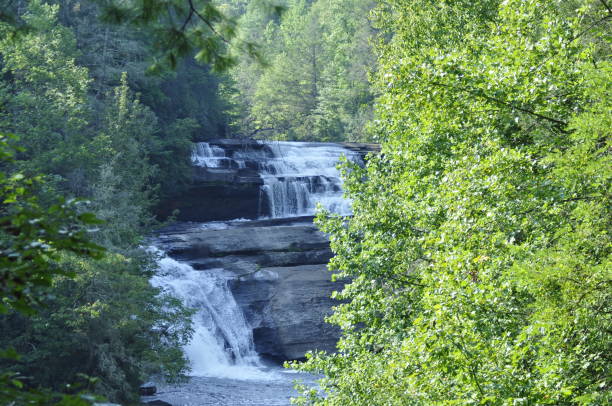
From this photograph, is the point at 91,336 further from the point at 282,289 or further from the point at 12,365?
the point at 282,289

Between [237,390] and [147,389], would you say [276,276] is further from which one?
[147,389]

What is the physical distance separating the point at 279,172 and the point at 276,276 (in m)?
11.8

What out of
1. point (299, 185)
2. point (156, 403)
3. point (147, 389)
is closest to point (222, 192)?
point (299, 185)

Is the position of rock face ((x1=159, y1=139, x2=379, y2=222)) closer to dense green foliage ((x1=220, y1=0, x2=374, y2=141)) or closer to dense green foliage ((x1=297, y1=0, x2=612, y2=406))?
dense green foliage ((x1=220, y1=0, x2=374, y2=141))

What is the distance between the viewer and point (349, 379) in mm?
9031

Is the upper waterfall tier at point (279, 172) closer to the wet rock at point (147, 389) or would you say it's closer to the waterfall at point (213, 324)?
the waterfall at point (213, 324)

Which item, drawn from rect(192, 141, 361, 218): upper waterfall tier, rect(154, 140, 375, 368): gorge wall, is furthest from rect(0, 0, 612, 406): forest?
rect(192, 141, 361, 218): upper waterfall tier

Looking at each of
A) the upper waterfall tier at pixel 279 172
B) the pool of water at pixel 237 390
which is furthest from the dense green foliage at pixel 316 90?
the pool of water at pixel 237 390

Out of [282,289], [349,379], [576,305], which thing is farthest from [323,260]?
[576,305]

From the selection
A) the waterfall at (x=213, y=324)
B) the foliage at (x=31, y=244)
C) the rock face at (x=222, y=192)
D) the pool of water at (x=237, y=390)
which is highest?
the rock face at (x=222, y=192)

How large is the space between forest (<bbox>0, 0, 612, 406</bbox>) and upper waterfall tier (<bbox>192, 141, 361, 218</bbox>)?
7.71 metres

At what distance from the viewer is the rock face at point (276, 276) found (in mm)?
19188

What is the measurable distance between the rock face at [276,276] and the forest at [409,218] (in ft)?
8.69

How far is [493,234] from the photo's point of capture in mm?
7844
